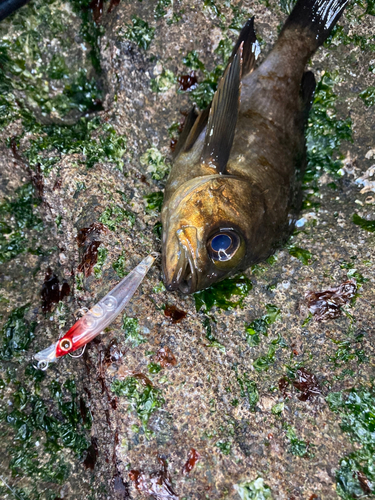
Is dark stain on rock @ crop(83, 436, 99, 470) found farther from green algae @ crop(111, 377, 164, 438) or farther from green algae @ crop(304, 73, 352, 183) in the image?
green algae @ crop(304, 73, 352, 183)

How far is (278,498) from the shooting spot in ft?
8.09

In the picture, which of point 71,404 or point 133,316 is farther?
point 71,404

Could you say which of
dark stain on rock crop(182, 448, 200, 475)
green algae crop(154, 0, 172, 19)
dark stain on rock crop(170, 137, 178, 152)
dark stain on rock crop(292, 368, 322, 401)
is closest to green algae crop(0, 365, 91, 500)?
dark stain on rock crop(182, 448, 200, 475)

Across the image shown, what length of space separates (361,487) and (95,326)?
2.16 metres

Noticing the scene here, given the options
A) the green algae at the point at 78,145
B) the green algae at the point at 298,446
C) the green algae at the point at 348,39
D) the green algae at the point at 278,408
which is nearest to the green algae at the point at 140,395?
the green algae at the point at 278,408

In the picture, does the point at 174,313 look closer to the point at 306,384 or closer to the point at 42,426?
the point at 306,384

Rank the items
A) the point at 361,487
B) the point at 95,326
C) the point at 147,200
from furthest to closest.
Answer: the point at 147,200 < the point at 95,326 < the point at 361,487

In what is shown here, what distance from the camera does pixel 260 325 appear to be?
9.83 feet

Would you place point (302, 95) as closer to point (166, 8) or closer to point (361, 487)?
point (166, 8)

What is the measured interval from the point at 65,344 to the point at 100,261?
0.69m

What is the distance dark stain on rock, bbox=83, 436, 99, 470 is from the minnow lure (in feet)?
2.43

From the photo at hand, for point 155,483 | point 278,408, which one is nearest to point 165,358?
point 155,483

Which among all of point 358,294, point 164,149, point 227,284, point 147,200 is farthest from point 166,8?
point 358,294

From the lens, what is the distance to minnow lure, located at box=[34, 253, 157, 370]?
255cm
